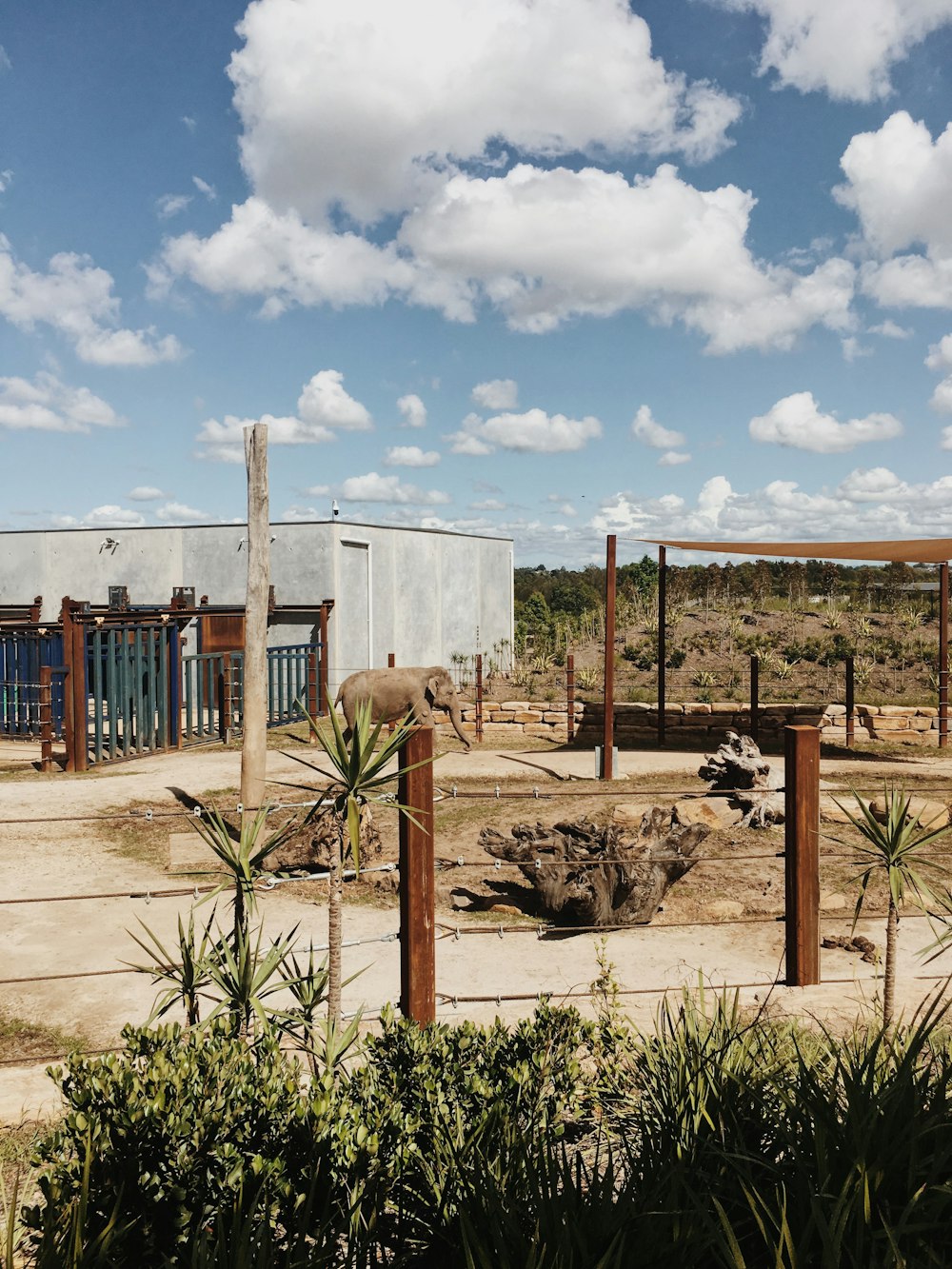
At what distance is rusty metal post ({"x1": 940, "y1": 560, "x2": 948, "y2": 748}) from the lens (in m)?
14.2

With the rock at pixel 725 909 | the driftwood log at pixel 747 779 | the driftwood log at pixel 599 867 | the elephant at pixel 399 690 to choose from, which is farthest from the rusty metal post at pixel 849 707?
the rock at pixel 725 909

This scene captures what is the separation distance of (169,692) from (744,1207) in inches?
555

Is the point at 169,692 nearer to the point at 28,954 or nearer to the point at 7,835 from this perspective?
the point at 7,835

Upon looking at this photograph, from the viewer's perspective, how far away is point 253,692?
29.1 ft

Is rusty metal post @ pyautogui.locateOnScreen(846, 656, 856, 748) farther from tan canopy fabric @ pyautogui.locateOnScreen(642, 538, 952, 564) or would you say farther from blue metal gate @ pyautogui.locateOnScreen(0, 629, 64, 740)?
blue metal gate @ pyautogui.locateOnScreen(0, 629, 64, 740)

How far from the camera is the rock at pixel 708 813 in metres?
9.27

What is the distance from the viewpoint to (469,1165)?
2.69 meters

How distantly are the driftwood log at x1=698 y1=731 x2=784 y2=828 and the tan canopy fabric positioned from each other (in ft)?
9.73

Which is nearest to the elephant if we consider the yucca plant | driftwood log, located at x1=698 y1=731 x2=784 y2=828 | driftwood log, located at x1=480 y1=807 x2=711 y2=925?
driftwood log, located at x1=698 y1=731 x2=784 y2=828

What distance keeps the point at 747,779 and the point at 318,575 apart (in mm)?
12232

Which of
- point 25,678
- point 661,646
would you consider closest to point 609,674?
point 661,646

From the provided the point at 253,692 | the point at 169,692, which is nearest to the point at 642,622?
the point at 169,692

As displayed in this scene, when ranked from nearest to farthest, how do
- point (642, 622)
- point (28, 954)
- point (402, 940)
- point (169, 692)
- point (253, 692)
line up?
point (402, 940) → point (28, 954) → point (253, 692) → point (169, 692) → point (642, 622)

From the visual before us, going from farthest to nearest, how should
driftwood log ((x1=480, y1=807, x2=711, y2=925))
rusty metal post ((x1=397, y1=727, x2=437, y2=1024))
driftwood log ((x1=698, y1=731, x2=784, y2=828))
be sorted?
driftwood log ((x1=698, y1=731, x2=784, y2=828)), driftwood log ((x1=480, y1=807, x2=711, y2=925)), rusty metal post ((x1=397, y1=727, x2=437, y2=1024))
